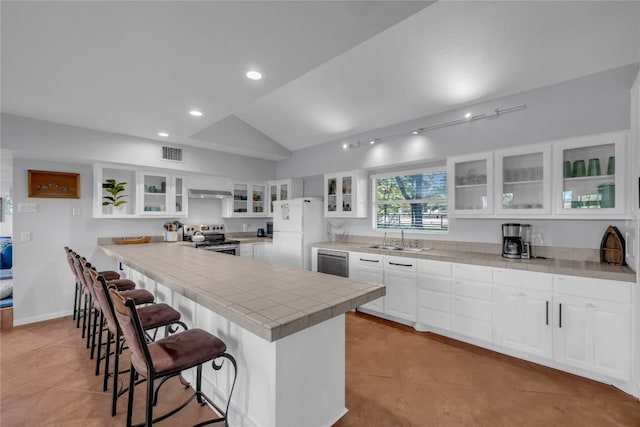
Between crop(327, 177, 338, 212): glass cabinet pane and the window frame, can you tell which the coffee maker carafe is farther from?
crop(327, 177, 338, 212): glass cabinet pane

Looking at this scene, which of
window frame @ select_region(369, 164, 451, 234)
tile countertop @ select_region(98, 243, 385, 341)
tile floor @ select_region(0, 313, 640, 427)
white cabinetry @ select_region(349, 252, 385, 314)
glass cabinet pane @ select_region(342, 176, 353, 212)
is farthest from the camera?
glass cabinet pane @ select_region(342, 176, 353, 212)

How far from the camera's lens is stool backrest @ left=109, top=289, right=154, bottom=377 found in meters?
1.35

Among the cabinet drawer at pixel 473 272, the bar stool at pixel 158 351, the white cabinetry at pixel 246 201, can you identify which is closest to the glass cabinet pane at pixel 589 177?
the cabinet drawer at pixel 473 272

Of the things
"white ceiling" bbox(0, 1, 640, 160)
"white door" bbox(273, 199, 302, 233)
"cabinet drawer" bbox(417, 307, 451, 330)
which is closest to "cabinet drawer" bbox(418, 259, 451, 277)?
"cabinet drawer" bbox(417, 307, 451, 330)

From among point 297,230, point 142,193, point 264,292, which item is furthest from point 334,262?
point 142,193

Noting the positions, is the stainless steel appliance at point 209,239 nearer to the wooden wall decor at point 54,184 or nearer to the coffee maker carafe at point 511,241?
the wooden wall decor at point 54,184

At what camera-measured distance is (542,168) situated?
2.86 metres

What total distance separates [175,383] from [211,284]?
113 cm

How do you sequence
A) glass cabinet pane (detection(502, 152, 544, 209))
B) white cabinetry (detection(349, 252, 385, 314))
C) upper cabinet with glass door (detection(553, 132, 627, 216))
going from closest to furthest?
1. upper cabinet with glass door (detection(553, 132, 627, 216))
2. glass cabinet pane (detection(502, 152, 544, 209))
3. white cabinetry (detection(349, 252, 385, 314))

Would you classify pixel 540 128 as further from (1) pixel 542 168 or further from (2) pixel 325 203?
(2) pixel 325 203

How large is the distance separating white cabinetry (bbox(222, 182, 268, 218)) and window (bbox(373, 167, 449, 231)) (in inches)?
95.1

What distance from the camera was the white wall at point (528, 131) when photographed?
256 cm

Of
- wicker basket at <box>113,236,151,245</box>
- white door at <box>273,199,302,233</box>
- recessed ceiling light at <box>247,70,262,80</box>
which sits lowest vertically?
wicker basket at <box>113,236,151,245</box>

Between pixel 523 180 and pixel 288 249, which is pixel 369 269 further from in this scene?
pixel 523 180
